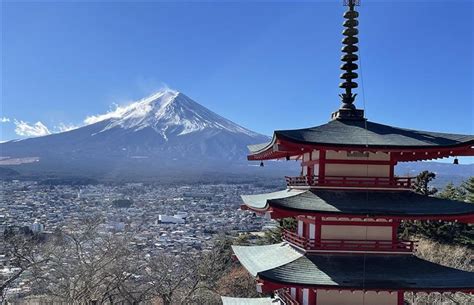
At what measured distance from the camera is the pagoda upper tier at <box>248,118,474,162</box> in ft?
27.6

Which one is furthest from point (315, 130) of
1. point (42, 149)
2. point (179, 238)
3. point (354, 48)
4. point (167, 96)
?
point (167, 96)

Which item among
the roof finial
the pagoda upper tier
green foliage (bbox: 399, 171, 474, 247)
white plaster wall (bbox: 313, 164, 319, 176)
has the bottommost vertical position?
green foliage (bbox: 399, 171, 474, 247)

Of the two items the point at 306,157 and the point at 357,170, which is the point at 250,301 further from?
the point at 357,170

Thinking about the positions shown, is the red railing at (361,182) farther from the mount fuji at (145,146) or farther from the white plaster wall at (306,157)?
the mount fuji at (145,146)

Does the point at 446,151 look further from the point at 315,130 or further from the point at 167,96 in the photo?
the point at 167,96

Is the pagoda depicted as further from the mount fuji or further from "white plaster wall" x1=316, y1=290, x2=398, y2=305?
the mount fuji

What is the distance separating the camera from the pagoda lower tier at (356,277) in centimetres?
784

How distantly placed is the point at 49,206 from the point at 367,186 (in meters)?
53.2

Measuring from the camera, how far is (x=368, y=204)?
8633mm

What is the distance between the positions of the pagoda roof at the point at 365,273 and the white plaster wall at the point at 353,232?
0.35 metres

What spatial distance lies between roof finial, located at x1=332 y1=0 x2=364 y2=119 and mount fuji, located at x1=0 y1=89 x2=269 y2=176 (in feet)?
300

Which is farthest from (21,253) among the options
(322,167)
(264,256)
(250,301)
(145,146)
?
(145,146)

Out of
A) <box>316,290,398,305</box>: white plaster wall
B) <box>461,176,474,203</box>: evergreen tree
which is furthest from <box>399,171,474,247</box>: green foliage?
<box>316,290,398,305</box>: white plaster wall

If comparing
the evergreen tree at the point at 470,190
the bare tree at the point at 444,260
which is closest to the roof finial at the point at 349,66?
the bare tree at the point at 444,260
